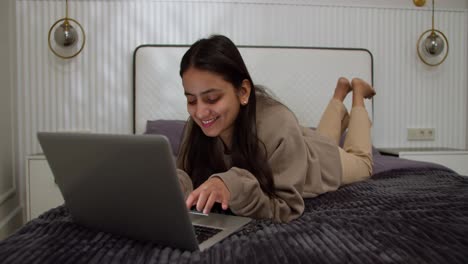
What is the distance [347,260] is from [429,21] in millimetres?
2795

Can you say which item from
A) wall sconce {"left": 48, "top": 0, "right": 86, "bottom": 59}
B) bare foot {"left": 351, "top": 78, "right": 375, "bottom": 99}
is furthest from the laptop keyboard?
wall sconce {"left": 48, "top": 0, "right": 86, "bottom": 59}

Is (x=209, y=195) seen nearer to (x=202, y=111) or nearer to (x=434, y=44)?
(x=202, y=111)

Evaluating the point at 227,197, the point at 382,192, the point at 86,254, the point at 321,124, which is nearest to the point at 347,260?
the point at 227,197

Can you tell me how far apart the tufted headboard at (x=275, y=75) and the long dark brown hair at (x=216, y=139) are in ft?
4.30

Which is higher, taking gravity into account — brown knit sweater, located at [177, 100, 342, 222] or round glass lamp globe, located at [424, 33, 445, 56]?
round glass lamp globe, located at [424, 33, 445, 56]

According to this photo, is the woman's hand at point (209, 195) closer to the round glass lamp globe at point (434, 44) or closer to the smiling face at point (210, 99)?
the smiling face at point (210, 99)

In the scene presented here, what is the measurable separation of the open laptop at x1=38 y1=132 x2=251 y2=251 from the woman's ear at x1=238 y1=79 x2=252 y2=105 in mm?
475

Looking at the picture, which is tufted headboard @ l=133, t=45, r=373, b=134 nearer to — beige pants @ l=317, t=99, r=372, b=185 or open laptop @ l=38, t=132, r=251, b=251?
beige pants @ l=317, t=99, r=372, b=185

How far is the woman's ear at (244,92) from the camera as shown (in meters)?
1.22

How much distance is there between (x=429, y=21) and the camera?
9.65 feet

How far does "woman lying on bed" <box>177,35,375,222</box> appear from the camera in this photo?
3.14ft

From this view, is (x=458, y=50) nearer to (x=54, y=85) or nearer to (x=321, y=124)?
(x=321, y=124)

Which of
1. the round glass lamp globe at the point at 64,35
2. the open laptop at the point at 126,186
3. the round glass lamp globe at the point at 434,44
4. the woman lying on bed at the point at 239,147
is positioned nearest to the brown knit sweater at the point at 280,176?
the woman lying on bed at the point at 239,147

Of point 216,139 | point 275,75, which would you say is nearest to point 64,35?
point 275,75
